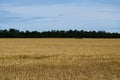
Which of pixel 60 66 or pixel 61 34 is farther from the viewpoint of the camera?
pixel 61 34

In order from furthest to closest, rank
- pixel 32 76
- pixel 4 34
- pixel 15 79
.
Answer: pixel 4 34 → pixel 32 76 → pixel 15 79

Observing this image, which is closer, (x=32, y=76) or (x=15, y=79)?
(x=15, y=79)

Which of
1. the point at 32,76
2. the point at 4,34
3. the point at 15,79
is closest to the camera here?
the point at 15,79

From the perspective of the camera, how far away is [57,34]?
113000mm

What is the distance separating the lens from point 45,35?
112500mm

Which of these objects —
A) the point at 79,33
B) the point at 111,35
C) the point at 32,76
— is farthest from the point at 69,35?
the point at 32,76

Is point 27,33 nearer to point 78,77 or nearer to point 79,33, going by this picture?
point 79,33

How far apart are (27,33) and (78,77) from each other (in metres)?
102

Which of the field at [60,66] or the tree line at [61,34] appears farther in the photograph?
the tree line at [61,34]

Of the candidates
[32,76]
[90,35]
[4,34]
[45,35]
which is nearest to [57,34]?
[45,35]

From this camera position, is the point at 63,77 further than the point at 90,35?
No

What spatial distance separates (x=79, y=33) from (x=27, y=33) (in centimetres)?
1900

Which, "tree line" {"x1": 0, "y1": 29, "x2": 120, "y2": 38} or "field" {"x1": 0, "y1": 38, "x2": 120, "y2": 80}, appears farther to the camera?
"tree line" {"x1": 0, "y1": 29, "x2": 120, "y2": 38}

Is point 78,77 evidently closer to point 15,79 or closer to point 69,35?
point 15,79
